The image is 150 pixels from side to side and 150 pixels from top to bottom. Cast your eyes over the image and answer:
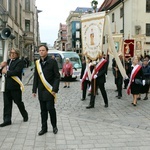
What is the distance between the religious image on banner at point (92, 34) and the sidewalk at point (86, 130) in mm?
1731

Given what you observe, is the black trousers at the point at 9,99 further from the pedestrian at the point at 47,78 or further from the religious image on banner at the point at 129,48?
the religious image on banner at the point at 129,48

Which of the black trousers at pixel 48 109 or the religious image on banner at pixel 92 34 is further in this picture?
the religious image on banner at pixel 92 34

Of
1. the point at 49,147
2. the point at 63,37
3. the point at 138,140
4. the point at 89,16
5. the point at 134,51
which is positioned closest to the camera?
the point at 49,147

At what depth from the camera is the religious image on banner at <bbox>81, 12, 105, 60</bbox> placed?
355 inches

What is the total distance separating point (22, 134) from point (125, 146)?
2128 mm

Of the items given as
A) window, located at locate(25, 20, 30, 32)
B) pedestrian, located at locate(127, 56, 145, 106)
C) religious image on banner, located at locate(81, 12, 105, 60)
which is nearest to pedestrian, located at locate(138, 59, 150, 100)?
pedestrian, located at locate(127, 56, 145, 106)

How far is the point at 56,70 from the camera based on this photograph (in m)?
6.07

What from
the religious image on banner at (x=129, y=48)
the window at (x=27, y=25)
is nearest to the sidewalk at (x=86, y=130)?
the religious image on banner at (x=129, y=48)

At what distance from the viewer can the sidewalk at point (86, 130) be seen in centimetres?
541

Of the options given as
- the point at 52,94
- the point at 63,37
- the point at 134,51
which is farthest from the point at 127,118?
the point at 63,37

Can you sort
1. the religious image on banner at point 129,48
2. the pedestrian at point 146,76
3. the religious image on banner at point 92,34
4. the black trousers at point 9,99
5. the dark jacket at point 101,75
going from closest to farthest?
the black trousers at point 9,99, the religious image on banner at point 92,34, the dark jacket at point 101,75, the pedestrian at point 146,76, the religious image on banner at point 129,48

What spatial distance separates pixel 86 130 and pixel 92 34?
3660mm

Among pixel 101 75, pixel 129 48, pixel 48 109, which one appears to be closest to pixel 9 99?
pixel 48 109

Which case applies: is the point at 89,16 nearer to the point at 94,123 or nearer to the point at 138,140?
the point at 94,123
